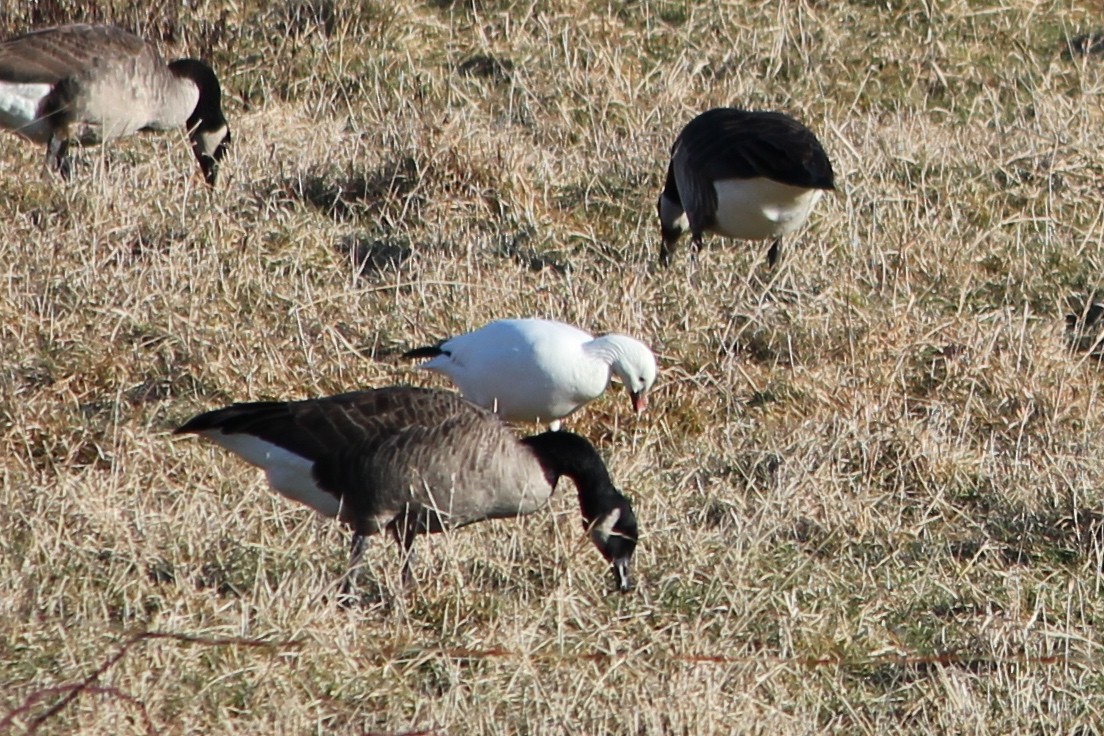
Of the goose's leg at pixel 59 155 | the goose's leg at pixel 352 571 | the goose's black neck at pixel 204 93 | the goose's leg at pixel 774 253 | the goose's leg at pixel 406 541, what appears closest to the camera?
the goose's leg at pixel 352 571

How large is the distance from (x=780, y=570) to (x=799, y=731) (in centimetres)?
88

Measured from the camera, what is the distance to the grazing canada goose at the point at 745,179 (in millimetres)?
7000

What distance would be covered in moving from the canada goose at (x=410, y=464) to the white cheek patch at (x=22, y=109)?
3.72m

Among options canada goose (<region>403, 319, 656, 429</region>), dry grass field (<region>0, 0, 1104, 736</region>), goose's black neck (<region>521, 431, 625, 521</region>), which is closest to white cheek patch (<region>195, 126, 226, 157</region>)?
dry grass field (<region>0, 0, 1104, 736</region>)

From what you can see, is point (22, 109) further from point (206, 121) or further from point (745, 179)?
point (745, 179)

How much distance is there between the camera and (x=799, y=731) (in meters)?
4.09

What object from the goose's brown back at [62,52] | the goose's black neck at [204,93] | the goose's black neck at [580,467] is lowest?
the goose's black neck at [204,93]

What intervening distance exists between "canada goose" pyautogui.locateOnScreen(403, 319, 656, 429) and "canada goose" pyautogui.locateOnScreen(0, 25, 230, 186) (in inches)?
98.5

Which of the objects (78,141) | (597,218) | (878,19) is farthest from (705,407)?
(878,19)

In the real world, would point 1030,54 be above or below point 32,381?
below

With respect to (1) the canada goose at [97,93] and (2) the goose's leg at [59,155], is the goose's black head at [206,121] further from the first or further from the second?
(2) the goose's leg at [59,155]

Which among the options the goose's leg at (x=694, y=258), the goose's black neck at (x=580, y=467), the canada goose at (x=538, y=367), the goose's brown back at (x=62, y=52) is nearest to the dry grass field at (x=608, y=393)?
the goose's leg at (x=694, y=258)

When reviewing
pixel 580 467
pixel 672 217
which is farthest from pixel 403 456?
pixel 672 217

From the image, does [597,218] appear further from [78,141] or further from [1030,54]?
[1030,54]
